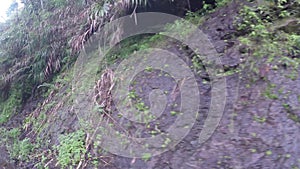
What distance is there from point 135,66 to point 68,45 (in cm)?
162

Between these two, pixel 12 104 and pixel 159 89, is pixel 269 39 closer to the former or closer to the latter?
pixel 159 89

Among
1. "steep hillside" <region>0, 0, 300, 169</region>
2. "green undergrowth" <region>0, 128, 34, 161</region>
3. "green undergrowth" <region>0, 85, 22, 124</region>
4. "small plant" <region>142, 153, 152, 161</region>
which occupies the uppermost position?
"steep hillside" <region>0, 0, 300, 169</region>

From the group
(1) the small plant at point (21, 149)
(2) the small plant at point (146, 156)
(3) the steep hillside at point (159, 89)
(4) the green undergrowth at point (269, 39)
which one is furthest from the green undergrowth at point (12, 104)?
(4) the green undergrowth at point (269, 39)

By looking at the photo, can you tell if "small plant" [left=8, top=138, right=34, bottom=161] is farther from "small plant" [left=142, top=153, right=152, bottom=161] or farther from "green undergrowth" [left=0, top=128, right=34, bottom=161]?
"small plant" [left=142, top=153, right=152, bottom=161]

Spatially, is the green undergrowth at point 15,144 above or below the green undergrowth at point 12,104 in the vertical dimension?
below

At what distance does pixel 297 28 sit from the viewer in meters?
3.57

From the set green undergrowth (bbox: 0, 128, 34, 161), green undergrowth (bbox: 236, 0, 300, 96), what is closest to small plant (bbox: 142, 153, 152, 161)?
green undergrowth (bbox: 236, 0, 300, 96)

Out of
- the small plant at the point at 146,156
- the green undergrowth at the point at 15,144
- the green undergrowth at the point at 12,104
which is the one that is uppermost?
the small plant at the point at 146,156

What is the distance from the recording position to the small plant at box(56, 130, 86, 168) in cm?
354

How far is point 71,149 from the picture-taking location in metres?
3.67

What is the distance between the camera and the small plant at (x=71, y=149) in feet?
11.6

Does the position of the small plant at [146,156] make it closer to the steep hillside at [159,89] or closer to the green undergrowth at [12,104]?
the steep hillside at [159,89]

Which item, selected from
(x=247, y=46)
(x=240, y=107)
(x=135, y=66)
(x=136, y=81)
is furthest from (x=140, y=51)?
(x=240, y=107)

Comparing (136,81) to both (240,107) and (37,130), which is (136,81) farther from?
(37,130)
